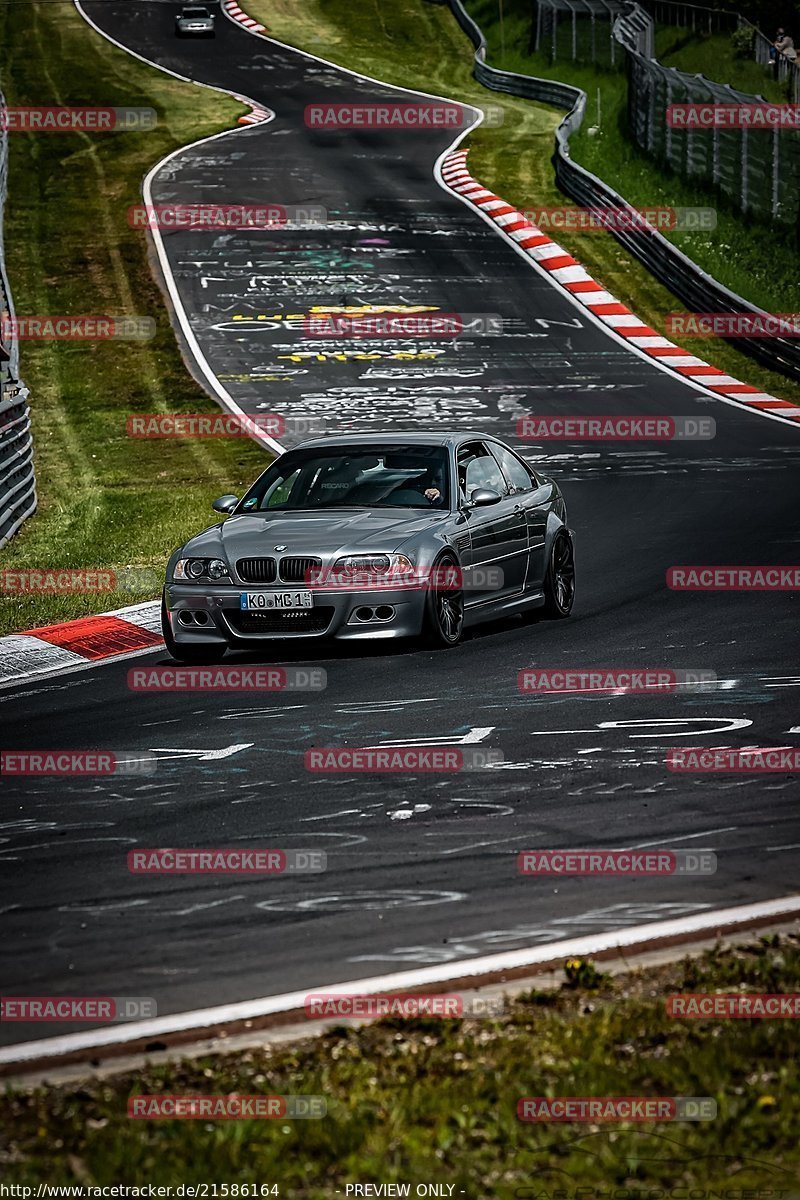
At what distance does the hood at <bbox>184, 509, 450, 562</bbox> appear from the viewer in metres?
12.1

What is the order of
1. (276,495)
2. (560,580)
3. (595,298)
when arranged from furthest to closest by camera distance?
(595,298), (560,580), (276,495)

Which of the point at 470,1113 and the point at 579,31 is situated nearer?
the point at 470,1113

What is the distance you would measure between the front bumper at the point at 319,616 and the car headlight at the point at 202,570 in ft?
0.22

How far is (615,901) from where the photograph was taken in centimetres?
669

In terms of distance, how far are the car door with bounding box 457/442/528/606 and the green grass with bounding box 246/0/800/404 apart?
45.9 ft

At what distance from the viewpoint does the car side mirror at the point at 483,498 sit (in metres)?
12.8

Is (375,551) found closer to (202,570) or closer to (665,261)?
(202,570)

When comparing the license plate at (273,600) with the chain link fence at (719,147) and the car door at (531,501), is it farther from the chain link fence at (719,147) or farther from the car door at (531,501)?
the chain link fence at (719,147)

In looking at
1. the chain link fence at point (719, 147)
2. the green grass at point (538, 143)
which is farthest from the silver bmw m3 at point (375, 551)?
the chain link fence at point (719, 147)

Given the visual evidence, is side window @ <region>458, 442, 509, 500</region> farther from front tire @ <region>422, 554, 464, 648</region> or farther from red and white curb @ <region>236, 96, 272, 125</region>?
red and white curb @ <region>236, 96, 272, 125</region>

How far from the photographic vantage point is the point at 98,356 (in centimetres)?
2933

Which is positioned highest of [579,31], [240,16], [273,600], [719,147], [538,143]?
[240,16]

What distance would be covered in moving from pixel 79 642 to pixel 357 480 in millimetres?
2331

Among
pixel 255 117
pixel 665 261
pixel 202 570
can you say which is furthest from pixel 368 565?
pixel 255 117
